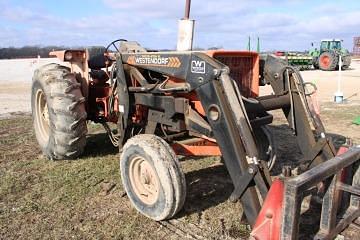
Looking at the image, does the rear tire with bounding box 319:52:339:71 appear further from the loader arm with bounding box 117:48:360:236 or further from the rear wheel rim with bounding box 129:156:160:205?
the rear wheel rim with bounding box 129:156:160:205

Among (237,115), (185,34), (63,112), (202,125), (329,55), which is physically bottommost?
(63,112)

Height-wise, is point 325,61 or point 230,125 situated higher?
point 325,61

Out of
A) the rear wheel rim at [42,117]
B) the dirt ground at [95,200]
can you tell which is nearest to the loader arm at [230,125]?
the dirt ground at [95,200]

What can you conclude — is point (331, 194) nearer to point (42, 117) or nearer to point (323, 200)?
point (323, 200)

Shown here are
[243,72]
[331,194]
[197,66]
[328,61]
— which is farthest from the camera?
[328,61]

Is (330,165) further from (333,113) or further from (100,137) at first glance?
(333,113)

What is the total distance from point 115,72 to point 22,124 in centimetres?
509

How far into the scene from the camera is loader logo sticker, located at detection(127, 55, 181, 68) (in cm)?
443

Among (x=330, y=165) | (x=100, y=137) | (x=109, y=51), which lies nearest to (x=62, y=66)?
(x=109, y=51)

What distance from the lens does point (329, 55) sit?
33188 millimetres

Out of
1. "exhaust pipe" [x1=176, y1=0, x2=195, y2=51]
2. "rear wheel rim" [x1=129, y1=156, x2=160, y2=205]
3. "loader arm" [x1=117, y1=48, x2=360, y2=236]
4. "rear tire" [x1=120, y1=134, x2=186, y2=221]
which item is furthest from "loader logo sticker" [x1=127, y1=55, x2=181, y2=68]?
"rear wheel rim" [x1=129, y1=156, x2=160, y2=205]

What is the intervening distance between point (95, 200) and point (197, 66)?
2.01 metres

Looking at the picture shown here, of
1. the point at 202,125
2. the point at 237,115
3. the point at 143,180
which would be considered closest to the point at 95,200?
the point at 143,180

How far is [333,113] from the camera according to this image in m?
11.2
